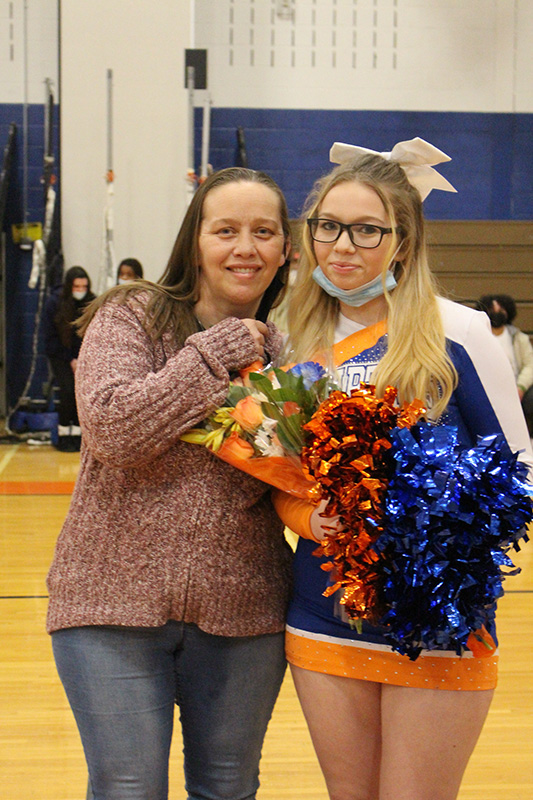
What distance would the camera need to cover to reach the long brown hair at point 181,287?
1433mm

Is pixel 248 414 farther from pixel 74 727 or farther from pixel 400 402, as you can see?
pixel 74 727

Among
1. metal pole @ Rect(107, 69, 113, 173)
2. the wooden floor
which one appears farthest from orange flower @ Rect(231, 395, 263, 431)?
metal pole @ Rect(107, 69, 113, 173)

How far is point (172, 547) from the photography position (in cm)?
137

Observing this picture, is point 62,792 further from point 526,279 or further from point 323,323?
point 526,279

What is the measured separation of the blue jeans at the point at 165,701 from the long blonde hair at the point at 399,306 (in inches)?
18.5

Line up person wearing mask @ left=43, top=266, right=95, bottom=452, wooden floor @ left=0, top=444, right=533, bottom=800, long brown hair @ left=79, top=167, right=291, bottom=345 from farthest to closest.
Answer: person wearing mask @ left=43, top=266, right=95, bottom=452 → wooden floor @ left=0, top=444, right=533, bottom=800 → long brown hair @ left=79, top=167, right=291, bottom=345

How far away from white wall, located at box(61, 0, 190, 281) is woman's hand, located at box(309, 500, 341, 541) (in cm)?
635

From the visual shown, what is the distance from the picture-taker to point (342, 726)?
1.41 metres

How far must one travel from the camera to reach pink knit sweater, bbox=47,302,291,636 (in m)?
1.32

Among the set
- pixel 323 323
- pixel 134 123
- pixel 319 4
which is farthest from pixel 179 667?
pixel 319 4

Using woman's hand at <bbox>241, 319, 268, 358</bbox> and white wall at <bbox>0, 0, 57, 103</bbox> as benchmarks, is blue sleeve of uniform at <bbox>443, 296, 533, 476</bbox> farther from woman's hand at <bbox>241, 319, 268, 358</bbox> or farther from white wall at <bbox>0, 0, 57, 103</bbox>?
white wall at <bbox>0, 0, 57, 103</bbox>

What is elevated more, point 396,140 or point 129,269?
point 396,140

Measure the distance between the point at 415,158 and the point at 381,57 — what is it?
705 cm

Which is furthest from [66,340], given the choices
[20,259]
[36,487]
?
[20,259]
